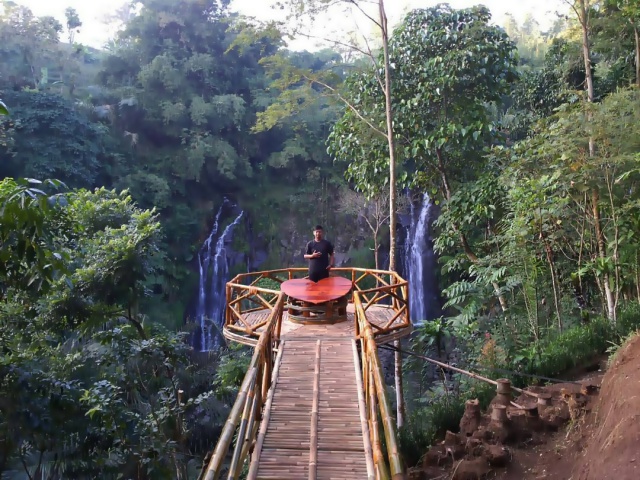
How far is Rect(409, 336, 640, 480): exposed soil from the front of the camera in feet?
11.4

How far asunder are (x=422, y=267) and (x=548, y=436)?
12.8 metres

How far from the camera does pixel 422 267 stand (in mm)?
17281

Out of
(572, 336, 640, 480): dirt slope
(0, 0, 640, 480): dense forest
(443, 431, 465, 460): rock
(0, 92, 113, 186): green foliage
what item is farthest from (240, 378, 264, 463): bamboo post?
(0, 92, 113, 186): green foliage

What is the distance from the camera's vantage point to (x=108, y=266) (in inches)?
312

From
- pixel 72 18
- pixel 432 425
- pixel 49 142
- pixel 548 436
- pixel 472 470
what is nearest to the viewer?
pixel 472 470

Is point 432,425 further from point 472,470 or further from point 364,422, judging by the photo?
point 364,422

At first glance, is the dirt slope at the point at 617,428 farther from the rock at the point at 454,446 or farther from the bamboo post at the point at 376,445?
the bamboo post at the point at 376,445

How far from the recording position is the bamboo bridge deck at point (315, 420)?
10.9 feet

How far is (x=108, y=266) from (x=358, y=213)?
38.7 feet

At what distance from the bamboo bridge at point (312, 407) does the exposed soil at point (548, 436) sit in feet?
2.26

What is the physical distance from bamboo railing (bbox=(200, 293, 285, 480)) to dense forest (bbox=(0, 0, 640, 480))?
1.31m

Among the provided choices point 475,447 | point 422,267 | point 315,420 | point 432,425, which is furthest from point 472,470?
point 422,267

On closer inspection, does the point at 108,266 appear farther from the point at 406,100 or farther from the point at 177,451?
the point at 406,100

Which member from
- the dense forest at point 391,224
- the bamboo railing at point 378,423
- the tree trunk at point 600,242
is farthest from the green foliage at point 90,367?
the tree trunk at point 600,242
